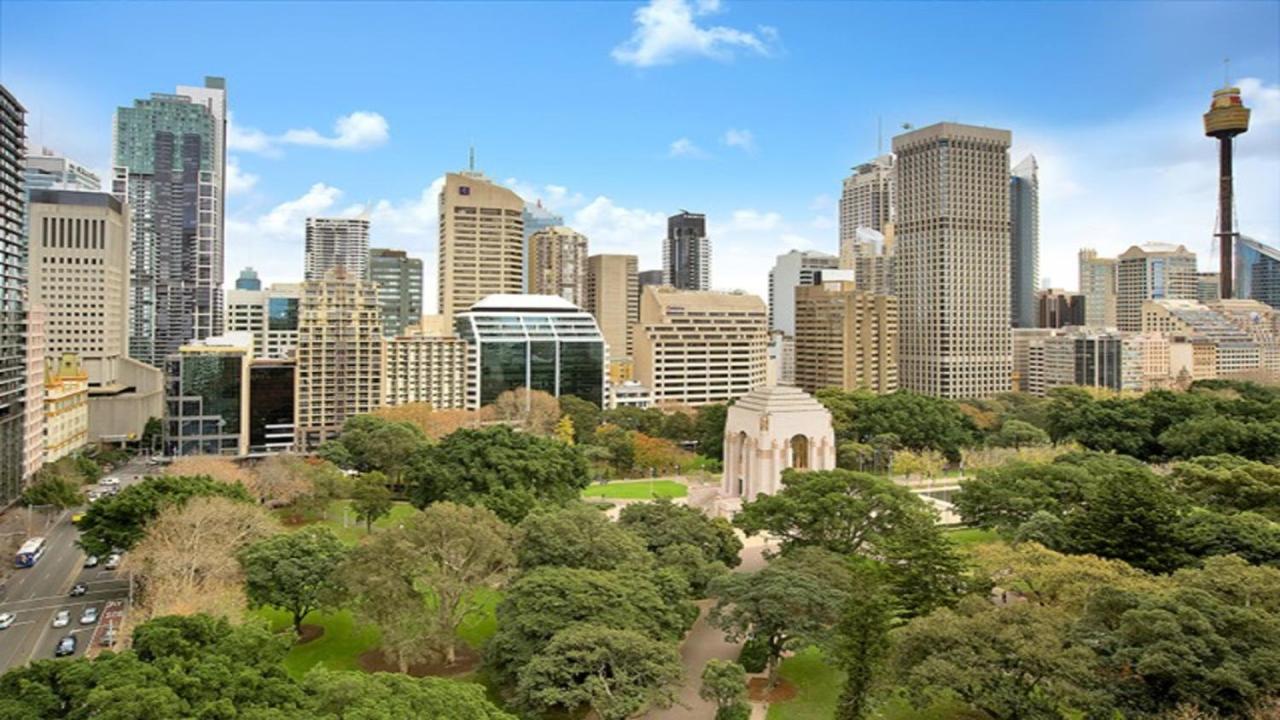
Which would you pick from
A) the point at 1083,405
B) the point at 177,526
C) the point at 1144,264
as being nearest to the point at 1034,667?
the point at 177,526

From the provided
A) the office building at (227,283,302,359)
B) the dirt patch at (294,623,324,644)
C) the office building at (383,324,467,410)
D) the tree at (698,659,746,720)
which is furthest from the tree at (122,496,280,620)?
the office building at (227,283,302,359)

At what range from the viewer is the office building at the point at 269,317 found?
100250 mm

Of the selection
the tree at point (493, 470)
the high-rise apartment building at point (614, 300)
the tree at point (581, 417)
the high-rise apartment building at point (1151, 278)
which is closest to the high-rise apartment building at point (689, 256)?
the high-rise apartment building at point (614, 300)

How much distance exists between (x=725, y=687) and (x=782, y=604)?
4127mm

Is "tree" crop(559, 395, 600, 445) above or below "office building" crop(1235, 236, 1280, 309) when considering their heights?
below

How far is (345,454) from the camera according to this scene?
5991 cm

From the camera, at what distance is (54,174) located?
4405 inches

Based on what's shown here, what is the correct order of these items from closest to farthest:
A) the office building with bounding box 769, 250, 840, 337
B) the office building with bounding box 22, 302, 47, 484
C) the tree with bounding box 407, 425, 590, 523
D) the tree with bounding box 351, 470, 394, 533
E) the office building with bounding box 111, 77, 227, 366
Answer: the tree with bounding box 351, 470, 394, 533
the tree with bounding box 407, 425, 590, 523
the office building with bounding box 22, 302, 47, 484
the office building with bounding box 111, 77, 227, 366
the office building with bounding box 769, 250, 840, 337

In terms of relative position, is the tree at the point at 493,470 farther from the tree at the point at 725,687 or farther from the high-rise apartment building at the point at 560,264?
the high-rise apartment building at the point at 560,264

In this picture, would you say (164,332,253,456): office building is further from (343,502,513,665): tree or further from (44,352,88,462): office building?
(343,502,513,665): tree

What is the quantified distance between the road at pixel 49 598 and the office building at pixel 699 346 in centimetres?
5947

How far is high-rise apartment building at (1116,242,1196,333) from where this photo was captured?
161000 mm

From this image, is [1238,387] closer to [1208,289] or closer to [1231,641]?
[1231,641]

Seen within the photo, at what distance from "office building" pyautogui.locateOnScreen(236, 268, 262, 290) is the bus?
466 ft
